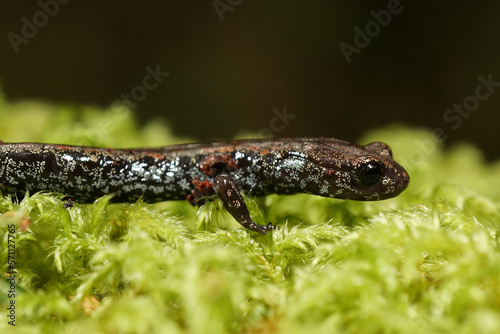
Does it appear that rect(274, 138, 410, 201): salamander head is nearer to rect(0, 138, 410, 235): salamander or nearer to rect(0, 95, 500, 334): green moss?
rect(0, 138, 410, 235): salamander

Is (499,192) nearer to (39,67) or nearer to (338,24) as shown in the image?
(338,24)

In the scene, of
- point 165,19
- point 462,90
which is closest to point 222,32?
point 165,19

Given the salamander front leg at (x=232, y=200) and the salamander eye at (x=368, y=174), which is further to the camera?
the salamander eye at (x=368, y=174)

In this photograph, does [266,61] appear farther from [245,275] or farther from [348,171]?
[245,275]

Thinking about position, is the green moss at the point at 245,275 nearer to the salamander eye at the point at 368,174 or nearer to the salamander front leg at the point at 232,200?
the salamander front leg at the point at 232,200

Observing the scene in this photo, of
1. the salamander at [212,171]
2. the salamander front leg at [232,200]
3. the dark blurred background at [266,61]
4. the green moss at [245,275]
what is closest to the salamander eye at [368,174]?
the salamander at [212,171]

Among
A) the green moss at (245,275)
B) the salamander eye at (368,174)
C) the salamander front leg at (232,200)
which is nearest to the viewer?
the green moss at (245,275)

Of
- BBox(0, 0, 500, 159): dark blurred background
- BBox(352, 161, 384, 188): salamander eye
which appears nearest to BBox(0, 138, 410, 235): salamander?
BBox(352, 161, 384, 188): salamander eye

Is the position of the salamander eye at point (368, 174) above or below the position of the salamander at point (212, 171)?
below

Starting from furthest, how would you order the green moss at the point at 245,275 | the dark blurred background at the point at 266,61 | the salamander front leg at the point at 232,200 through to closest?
the dark blurred background at the point at 266,61, the salamander front leg at the point at 232,200, the green moss at the point at 245,275
